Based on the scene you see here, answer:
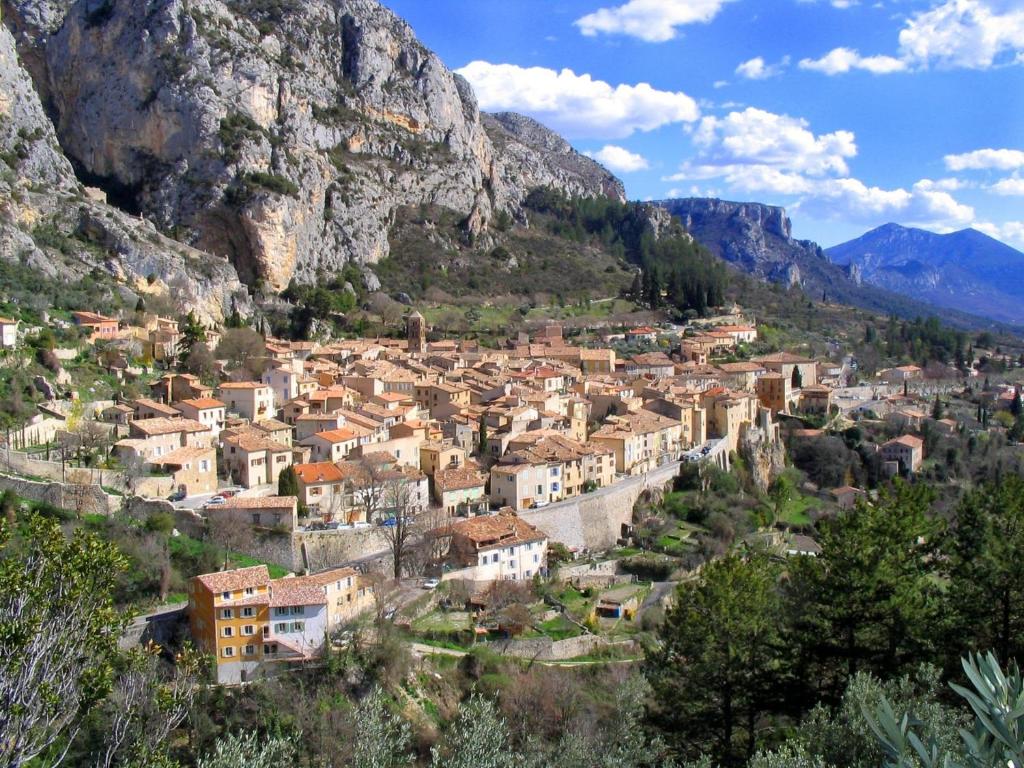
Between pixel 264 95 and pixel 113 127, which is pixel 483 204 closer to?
pixel 264 95

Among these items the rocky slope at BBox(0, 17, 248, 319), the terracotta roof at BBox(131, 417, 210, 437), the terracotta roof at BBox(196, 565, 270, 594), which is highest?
the rocky slope at BBox(0, 17, 248, 319)

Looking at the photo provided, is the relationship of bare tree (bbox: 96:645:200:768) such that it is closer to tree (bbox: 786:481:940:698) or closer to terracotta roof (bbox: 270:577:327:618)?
terracotta roof (bbox: 270:577:327:618)

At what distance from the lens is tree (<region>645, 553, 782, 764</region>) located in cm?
1742

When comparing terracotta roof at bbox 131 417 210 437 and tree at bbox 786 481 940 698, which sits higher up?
terracotta roof at bbox 131 417 210 437

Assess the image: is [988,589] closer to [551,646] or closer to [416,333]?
[551,646]

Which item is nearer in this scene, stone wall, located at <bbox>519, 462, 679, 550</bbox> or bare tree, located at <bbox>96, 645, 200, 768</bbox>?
bare tree, located at <bbox>96, 645, 200, 768</bbox>

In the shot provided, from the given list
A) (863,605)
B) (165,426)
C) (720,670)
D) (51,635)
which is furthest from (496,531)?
(51,635)

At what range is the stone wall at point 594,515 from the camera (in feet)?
100

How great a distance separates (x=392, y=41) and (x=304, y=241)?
3587 centimetres

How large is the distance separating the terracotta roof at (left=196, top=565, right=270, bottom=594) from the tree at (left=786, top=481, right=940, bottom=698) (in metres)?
11.3

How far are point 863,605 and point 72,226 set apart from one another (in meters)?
46.6

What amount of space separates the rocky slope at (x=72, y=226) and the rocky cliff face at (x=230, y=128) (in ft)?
21.7

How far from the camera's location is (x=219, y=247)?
63.2 meters

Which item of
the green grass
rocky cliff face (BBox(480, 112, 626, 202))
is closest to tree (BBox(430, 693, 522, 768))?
the green grass
